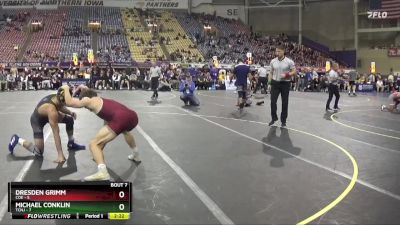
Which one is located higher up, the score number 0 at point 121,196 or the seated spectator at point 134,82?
the seated spectator at point 134,82

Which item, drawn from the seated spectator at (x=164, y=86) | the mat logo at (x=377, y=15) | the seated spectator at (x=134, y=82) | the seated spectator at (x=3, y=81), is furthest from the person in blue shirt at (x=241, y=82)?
the mat logo at (x=377, y=15)

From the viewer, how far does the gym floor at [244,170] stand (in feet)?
13.8

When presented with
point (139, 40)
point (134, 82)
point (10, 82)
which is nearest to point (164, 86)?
point (134, 82)

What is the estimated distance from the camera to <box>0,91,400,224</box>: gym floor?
166 inches

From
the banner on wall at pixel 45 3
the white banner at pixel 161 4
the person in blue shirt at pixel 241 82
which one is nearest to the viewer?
the person in blue shirt at pixel 241 82

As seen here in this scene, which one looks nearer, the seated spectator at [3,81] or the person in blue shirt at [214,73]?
the seated spectator at [3,81]

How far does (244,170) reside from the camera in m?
5.77

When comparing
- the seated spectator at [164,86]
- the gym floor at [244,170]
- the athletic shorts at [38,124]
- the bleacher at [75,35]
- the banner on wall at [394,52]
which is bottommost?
the gym floor at [244,170]

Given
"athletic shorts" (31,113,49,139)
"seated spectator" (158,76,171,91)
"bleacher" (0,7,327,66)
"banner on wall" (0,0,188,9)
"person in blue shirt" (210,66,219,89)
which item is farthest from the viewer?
"banner on wall" (0,0,188,9)

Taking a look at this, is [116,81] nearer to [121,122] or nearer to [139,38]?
[139,38]

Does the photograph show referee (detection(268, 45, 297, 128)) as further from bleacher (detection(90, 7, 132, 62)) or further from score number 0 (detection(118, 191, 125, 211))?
bleacher (detection(90, 7, 132, 62))

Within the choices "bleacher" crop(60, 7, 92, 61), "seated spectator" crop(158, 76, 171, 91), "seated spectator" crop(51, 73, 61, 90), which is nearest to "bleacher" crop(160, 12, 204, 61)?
"bleacher" crop(60, 7, 92, 61)

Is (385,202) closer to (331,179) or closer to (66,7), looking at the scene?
(331,179)

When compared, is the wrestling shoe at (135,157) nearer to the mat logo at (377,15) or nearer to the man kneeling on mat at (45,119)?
the man kneeling on mat at (45,119)
